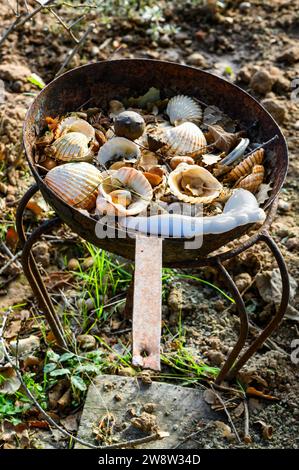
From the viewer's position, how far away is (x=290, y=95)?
11.1 ft

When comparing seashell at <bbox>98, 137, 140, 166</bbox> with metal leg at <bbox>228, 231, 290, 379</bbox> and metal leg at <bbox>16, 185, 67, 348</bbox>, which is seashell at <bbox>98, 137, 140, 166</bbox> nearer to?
metal leg at <bbox>16, 185, 67, 348</bbox>

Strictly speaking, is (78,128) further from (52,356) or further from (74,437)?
(74,437)

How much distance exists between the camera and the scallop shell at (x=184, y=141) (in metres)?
2.03

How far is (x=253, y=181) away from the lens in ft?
6.31

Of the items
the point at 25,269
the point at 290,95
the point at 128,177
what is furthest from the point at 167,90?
the point at 290,95

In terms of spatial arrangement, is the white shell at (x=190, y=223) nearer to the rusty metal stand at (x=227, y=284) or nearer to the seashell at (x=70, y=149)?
the rusty metal stand at (x=227, y=284)

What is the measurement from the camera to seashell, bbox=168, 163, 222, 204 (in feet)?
6.12

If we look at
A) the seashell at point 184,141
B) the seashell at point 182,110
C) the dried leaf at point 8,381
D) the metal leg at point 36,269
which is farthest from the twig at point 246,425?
the seashell at point 182,110

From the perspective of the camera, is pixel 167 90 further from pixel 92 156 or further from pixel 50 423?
pixel 50 423

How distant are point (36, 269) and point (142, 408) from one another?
0.59 meters

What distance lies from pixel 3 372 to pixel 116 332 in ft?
1.47

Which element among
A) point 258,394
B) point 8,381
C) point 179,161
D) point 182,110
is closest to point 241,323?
point 258,394

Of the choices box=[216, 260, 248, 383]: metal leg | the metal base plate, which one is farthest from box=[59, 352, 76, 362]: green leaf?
box=[216, 260, 248, 383]: metal leg

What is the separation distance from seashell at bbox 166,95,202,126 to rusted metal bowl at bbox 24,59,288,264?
2.3 inches
